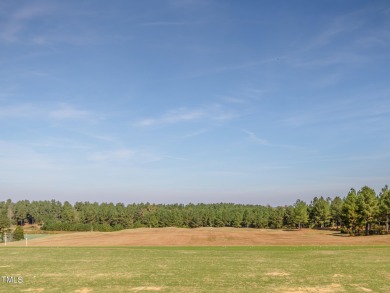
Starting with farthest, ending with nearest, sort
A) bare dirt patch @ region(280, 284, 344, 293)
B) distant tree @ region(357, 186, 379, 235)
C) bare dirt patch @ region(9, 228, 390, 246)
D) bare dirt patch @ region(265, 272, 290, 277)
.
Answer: distant tree @ region(357, 186, 379, 235) < bare dirt patch @ region(9, 228, 390, 246) < bare dirt patch @ region(265, 272, 290, 277) < bare dirt patch @ region(280, 284, 344, 293)

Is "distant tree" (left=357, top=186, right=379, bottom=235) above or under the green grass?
above

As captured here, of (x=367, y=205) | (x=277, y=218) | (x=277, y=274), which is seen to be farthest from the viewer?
(x=277, y=218)

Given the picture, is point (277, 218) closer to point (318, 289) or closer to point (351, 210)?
point (351, 210)

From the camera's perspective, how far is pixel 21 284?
24500 mm

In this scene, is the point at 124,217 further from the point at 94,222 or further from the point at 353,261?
the point at 353,261

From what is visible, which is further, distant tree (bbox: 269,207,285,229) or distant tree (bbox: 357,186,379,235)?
distant tree (bbox: 269,207,285,229)

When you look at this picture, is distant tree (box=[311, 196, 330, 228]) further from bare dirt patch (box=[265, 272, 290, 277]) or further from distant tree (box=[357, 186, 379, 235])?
bare dirt patch (box=[265, 272, 290, 277])

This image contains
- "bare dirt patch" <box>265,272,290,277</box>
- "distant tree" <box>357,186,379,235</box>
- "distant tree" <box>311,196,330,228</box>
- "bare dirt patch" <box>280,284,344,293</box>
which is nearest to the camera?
"bare dirt patch" <box>280,284,344,293</box>

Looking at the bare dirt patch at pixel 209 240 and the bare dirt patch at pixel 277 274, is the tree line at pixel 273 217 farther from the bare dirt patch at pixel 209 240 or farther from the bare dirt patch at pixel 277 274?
the bare dirt patch at pixel 277 274

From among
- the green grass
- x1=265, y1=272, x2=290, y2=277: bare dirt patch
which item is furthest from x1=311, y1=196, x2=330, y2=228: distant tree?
x1=265, y1=272, x2=290, y2=277: bare dirt patch

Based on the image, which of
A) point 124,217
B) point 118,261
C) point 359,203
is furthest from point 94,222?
point 118,261

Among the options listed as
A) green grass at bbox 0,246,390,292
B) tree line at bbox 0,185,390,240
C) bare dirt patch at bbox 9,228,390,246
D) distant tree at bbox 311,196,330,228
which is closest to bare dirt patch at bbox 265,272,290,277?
green grass at bbox 0,246,390,292

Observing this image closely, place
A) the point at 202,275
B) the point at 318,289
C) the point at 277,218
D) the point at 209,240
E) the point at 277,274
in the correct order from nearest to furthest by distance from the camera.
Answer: the point at 318,289, the point at 202,275, the point at 277,274, the point at 209,240, the point at 277,218

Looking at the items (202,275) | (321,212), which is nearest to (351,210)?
(321,212)
